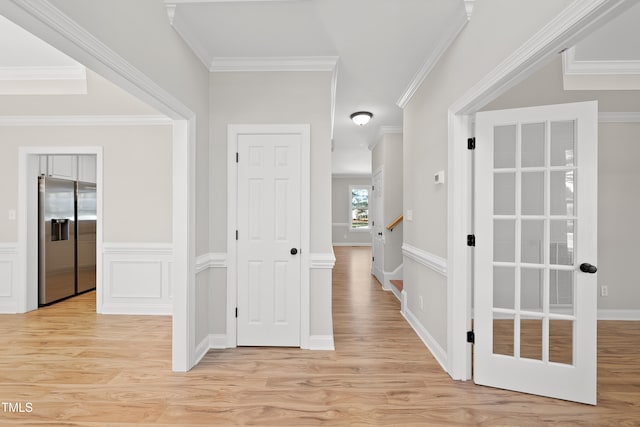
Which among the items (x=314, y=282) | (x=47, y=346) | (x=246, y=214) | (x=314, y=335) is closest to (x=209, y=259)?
(x=246, y=214)

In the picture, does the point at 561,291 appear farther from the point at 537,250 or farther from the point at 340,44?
the point at 340,44

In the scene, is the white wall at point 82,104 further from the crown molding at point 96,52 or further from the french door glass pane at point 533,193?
the french door glass pane at point 533,193

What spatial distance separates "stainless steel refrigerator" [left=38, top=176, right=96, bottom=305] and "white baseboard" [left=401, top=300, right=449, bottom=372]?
4.71 meters

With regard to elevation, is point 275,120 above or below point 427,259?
above

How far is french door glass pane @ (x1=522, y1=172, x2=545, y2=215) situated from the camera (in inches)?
80.4

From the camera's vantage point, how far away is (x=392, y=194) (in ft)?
17.0

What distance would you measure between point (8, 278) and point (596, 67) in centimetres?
729

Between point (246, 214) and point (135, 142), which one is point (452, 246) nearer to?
point (246, 214)

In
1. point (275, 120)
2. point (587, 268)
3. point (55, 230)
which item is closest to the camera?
point (587, 268)

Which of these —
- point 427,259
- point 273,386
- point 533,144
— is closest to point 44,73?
point 273,386

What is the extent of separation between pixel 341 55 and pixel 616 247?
3.85m

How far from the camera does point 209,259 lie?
281 cm

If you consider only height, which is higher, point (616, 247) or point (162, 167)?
point (162, 167)

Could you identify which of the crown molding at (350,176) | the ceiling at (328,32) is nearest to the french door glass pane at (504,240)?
the ceiling at (328,32)
